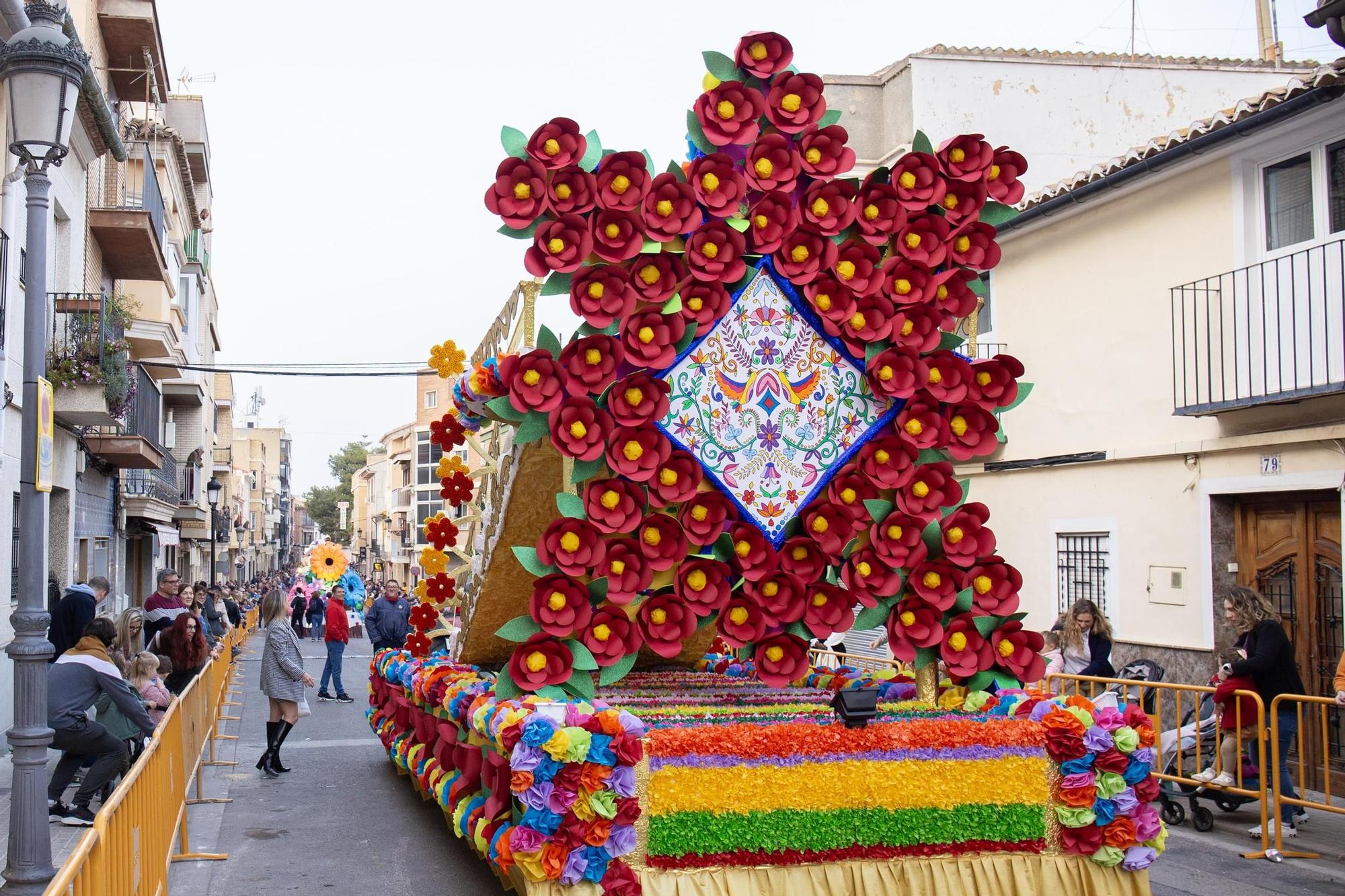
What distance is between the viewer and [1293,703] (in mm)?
8680

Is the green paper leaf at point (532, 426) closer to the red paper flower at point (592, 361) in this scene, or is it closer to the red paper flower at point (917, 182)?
the red paper flower at point (592, 361)

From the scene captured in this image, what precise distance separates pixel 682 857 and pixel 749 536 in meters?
1.61

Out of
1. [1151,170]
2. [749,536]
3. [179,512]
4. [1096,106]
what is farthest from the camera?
[179,512]

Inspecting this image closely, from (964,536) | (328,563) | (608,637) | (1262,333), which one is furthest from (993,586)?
(328,563)

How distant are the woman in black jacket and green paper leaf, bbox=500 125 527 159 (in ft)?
21.2

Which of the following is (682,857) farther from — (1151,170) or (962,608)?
(1151,170)

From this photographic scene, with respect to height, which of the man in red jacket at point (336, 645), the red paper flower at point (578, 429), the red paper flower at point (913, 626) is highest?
the red paper flower at point (578, 429)

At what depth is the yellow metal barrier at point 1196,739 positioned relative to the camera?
8.21 metres

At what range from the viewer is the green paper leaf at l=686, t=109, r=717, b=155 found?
6.09 meters

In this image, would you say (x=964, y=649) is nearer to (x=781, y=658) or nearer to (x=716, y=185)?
(x=781, y=658)

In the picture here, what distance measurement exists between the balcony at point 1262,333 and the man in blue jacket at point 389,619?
A: 9.59 m

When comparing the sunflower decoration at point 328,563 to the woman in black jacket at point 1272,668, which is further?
the sunflower decoration at point 328,563

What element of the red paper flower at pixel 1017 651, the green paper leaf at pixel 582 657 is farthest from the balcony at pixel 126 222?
the red paper flower at pixel 1017 651

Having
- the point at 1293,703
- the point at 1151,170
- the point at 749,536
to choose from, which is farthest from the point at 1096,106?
the point at 749,536
